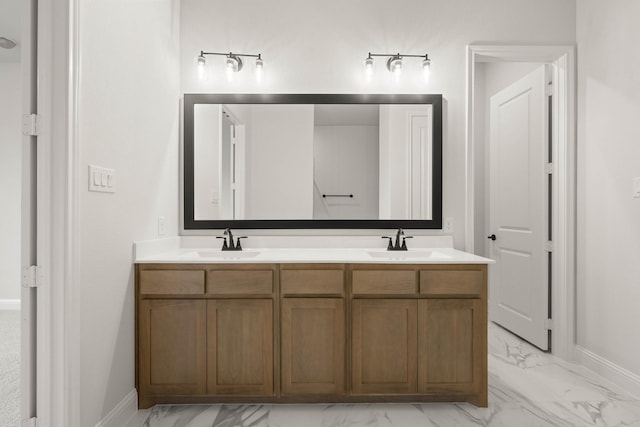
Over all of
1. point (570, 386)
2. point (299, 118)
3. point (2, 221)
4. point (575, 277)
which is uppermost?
point (299, 118)

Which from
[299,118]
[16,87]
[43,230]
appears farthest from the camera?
[16,87]

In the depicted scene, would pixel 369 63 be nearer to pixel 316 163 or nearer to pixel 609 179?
pixel 316 163

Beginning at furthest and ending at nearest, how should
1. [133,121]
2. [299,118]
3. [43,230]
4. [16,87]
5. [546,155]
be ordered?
1. [16,87]
2. [546,155]
3. [299,118]
4. [133,121]
5. [43,230]

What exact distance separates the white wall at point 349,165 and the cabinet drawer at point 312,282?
647mm

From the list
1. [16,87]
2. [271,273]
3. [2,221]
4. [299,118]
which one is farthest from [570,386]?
[16,87]

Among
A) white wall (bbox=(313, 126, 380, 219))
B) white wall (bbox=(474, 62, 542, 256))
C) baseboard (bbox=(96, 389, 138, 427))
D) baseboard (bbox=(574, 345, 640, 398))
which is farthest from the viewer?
white wall (bbox=(474, 62, 542, 256))

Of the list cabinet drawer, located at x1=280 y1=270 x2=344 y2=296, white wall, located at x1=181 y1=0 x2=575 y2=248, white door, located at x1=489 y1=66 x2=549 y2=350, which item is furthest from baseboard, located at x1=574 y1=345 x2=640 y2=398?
cabinet drawer, located at x1=280 y1=270 x2=344 y2=296

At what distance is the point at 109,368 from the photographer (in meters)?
1.78

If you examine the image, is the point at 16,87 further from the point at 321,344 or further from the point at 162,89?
the point at 321,344

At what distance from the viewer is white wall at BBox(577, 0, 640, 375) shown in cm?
222

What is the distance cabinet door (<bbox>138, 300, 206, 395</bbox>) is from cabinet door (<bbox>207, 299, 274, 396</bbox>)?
0.18 ft

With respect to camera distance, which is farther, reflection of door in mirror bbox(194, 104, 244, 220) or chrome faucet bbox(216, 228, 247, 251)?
reflection of door in mirror bbox(194, 104, 244, 220)

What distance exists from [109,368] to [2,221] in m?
3.32

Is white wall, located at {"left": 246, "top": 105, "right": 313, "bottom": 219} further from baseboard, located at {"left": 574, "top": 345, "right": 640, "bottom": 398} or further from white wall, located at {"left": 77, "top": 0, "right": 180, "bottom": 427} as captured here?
baseboard, located at {"left": 574, "top": 345, "right": 640, "bottom": 398}
